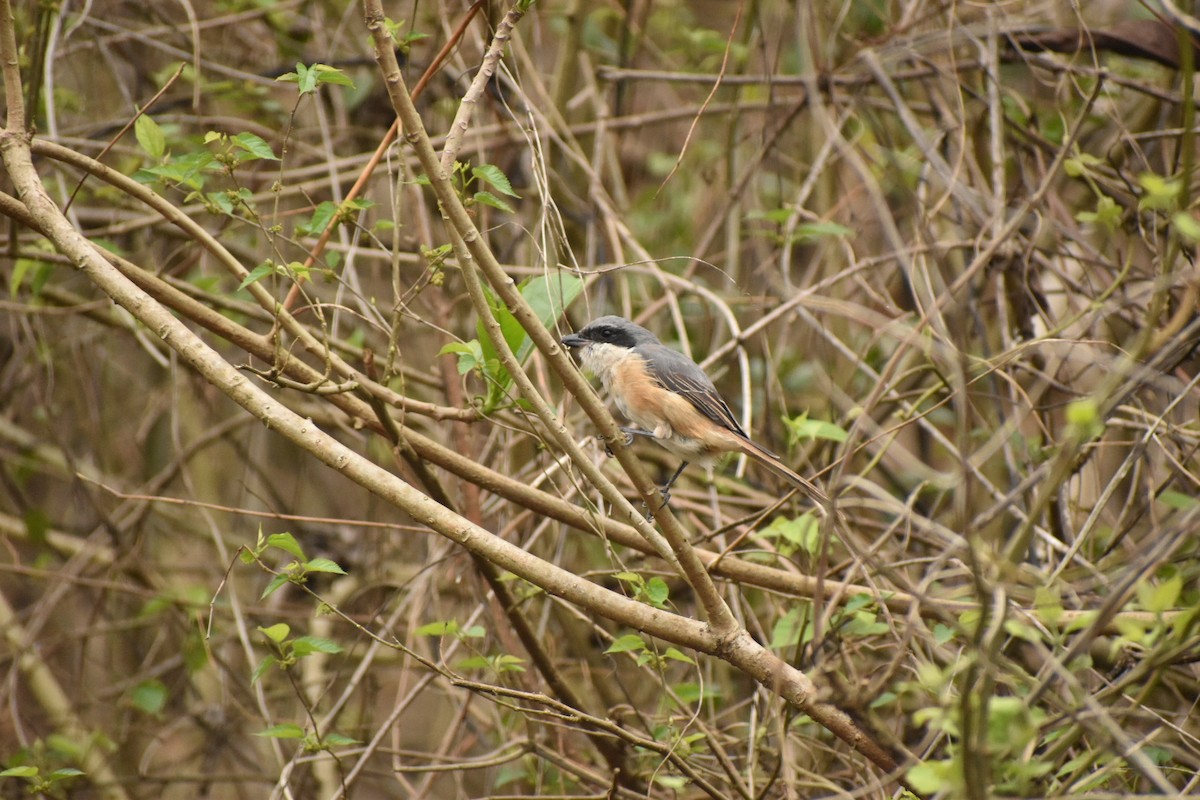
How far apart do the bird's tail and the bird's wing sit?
187 millimetres

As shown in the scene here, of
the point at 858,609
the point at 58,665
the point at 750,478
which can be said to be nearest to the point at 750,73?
the point at 750,478

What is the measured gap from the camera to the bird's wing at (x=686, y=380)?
13.0ft

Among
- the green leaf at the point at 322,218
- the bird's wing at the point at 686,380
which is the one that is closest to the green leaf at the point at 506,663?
the bird's wing at the point at 686,380

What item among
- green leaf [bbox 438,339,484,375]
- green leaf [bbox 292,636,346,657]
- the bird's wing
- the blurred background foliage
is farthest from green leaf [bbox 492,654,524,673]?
the bird's wing

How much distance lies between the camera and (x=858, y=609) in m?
3.18

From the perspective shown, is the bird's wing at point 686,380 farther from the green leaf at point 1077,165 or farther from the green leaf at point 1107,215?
the green leaf at point 1077,165

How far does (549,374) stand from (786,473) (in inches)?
65.5

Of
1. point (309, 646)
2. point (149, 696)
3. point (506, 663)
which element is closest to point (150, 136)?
point (309, 646)

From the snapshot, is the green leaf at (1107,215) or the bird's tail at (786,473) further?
the bird's tail at (786,473)

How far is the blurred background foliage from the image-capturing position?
3318 millimetres

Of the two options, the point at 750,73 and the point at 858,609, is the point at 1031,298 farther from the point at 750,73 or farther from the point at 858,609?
the point at 750,73

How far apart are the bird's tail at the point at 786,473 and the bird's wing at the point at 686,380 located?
0.61 feet

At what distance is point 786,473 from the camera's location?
3.45 m

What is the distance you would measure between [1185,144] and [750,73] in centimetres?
436
